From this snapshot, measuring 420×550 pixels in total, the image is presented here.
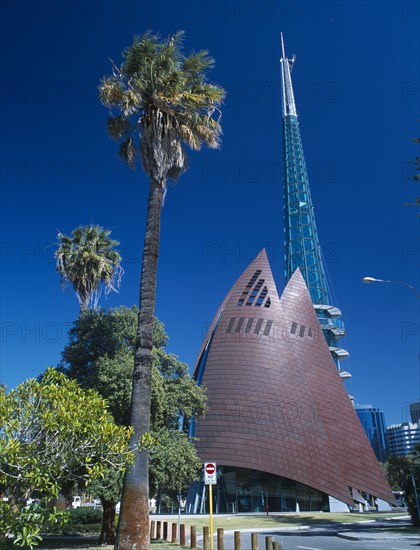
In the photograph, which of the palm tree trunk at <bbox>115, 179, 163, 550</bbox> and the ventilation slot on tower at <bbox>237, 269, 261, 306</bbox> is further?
the ventilation slot on tower at <bbox>237, 269, 261, 306</bbox>

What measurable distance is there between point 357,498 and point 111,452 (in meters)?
46.9

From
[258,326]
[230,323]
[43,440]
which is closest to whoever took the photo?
[43,440]

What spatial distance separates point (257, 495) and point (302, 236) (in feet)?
162

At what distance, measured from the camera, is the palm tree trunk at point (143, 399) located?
37.0 feet


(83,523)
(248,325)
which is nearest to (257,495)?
(248,325)

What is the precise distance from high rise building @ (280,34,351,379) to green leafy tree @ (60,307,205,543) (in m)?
58.7

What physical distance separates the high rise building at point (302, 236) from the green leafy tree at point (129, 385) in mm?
58691

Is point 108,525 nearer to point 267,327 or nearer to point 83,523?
point 83,523

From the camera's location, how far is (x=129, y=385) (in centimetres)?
1869

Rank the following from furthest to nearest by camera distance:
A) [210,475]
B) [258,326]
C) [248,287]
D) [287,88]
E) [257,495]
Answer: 1. [287,88]
2. [248,287]
3. [258,326]
4. [257,495]
5. [210,475]

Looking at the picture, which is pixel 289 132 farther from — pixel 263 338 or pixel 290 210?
pixel 263 338

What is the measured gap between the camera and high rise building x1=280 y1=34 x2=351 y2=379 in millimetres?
79875

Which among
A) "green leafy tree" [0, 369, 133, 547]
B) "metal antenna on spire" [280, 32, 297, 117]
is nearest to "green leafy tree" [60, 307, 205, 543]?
"green leafy tree" [0, 369, 133, 547]

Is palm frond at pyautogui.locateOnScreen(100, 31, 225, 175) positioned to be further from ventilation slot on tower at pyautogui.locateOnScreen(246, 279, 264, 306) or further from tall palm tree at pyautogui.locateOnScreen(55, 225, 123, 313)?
ventilation slot on tower at pyautogui.locateOnScreen(246, 279, 264, 306)
